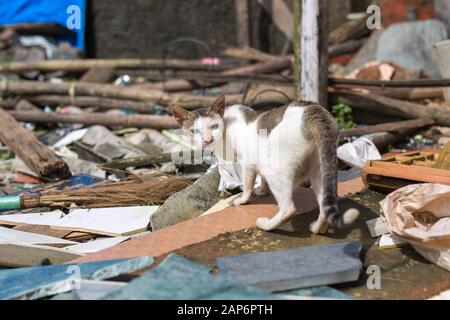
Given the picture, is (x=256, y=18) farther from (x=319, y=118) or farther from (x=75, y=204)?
(x=319, y=118)

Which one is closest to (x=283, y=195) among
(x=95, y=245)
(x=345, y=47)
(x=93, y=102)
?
(x=95, y=245)

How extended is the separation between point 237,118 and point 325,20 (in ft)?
8.80

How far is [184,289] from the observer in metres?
2.81

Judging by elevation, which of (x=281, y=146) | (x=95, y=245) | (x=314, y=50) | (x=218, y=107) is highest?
(x=314, y=50)

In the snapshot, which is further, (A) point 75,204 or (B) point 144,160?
(B) point 144,160

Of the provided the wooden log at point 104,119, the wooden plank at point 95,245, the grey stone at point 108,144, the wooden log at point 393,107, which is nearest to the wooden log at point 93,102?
the wooden log at point 104,119

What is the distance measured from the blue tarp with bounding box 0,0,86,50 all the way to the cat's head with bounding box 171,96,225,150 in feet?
29.3

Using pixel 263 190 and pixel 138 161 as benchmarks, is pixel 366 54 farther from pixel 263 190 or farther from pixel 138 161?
pixel 263 190

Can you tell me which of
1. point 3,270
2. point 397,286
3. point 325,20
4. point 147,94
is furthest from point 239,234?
point 147,94

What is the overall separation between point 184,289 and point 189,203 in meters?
1.76

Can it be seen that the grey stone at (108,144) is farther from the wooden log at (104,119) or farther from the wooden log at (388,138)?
the wooden log at (388,138)

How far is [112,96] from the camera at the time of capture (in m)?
8.70

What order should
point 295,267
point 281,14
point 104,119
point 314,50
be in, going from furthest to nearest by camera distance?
1. point 281,14
2. point 104,119
3. point 314,50
4. point 295,267

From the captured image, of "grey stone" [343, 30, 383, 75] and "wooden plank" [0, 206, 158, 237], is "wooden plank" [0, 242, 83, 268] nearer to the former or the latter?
"wooden plank" [0, 206, 158, 237]
